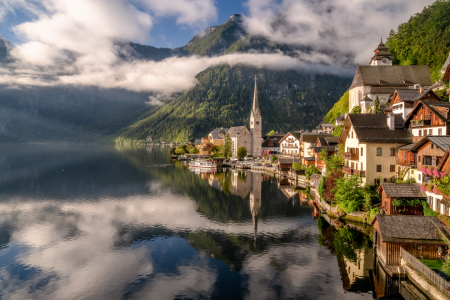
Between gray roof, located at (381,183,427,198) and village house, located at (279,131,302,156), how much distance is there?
271 ft

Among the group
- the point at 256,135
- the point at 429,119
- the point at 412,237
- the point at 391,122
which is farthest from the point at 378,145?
the point at 256,135

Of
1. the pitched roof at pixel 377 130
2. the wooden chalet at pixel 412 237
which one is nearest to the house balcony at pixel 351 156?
the pitched roof at pixel 377 130

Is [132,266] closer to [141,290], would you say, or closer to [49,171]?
[141,290]

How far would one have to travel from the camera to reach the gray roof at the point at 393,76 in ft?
242

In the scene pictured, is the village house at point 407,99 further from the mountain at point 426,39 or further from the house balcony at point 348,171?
the mountain at point 426,39

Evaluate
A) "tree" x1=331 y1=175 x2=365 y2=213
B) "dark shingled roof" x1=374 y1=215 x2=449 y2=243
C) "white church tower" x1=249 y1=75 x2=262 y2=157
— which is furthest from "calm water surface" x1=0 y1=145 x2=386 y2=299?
"white church tower" x1=249 y1=75 x2=262 y2=157

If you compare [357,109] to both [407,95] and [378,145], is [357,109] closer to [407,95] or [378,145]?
[407,95]

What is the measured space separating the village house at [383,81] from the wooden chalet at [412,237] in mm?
50454

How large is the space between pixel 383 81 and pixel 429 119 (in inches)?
1660

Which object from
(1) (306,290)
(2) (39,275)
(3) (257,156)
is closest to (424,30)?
(3) (257,156)

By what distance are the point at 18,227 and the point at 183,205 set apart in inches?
1057

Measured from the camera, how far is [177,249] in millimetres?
36406

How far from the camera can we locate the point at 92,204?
6144 cm

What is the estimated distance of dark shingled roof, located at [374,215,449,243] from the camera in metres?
26.1
